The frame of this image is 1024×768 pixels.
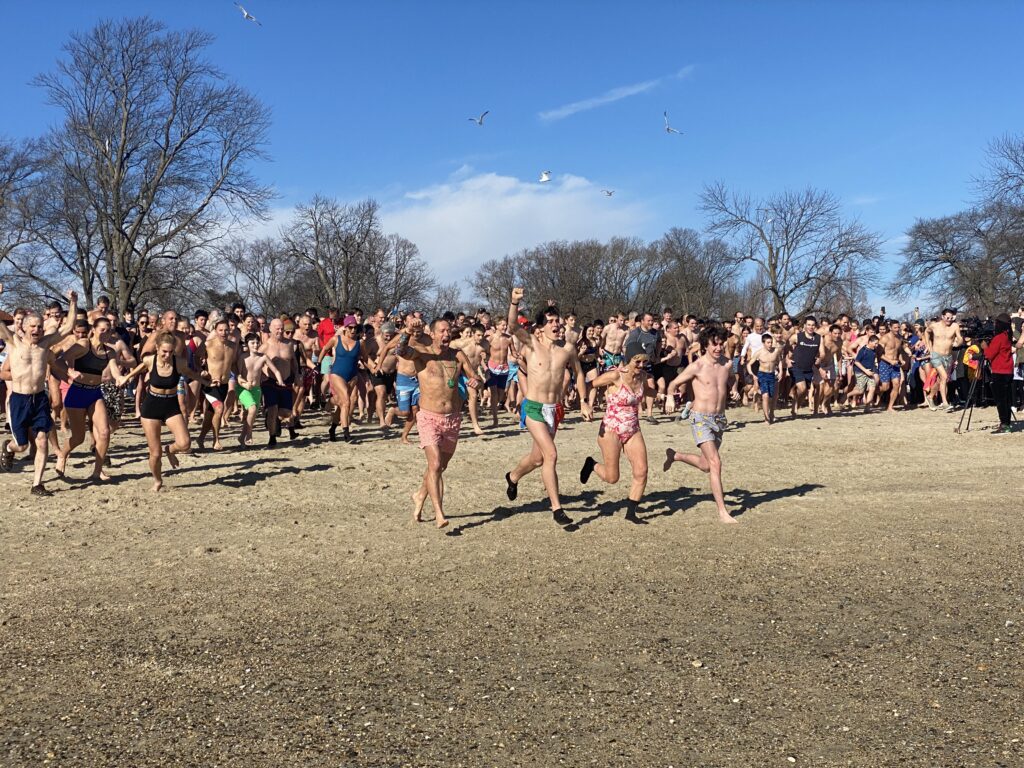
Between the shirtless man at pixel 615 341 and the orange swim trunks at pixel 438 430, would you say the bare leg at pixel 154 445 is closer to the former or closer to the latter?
the orange swim trunks at pixel 438 430

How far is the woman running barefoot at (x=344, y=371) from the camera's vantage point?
12906 millimetres

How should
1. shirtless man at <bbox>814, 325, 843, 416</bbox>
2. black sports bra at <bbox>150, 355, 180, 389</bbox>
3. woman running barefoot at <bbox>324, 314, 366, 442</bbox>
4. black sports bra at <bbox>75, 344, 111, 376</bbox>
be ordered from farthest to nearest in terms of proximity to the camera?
shirtless man at <bbox>814, 325, 843, 416</bbox>
woman running barefoot at <bbox>324, 314, 366, 442</bbox>
black sports bra at <bbox>75, 344, 111, 376</bbox>
black sports bra at <bbox>150, 355, 180, 389</bbox>

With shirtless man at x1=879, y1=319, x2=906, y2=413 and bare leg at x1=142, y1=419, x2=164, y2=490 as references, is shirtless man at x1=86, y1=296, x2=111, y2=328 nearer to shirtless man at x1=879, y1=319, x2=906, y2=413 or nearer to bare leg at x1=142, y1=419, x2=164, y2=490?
bare leg at x1=142, y1=419, x2=164, y2=490

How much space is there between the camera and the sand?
370cm

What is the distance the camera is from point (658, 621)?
5.13 meters

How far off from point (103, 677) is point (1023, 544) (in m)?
6.64

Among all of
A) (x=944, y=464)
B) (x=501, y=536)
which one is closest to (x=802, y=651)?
(x=501, y=536)

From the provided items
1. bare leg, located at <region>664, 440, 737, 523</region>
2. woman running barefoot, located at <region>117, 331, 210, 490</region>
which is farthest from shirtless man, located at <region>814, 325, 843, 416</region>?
woman running barefoot, located at <region>117, 331, 210, 490</region>

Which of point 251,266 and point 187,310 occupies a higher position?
point 251,266

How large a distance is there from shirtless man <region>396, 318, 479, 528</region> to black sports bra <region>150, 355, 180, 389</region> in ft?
10.2

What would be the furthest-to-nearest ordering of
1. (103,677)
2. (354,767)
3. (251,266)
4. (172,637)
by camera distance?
(251,266), (172,637), (103,677), (354,767)

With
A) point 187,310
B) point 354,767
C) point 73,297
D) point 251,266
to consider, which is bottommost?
point 354,767

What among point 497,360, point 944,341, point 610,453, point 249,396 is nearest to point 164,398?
point 249,396

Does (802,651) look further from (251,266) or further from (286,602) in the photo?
(251,266)
